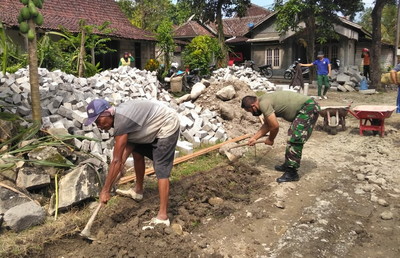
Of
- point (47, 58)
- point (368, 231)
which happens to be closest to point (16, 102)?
point (47, 58)

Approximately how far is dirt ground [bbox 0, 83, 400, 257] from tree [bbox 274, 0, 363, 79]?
1046 centimetres

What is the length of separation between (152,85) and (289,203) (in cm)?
557

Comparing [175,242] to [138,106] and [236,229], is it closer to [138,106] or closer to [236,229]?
[236,229]

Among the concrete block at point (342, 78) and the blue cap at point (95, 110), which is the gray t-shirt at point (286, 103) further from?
the concrete block at point (342, 78)

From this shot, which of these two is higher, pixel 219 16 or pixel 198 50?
pixel 219 16

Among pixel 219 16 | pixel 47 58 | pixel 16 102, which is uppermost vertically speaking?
pixel 219 16

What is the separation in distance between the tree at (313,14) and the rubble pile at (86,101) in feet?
28.2

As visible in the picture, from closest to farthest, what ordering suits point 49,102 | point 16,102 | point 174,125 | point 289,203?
point 174,125, point 289,203, point 16,102, point 49,102

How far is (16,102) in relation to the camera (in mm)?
5336

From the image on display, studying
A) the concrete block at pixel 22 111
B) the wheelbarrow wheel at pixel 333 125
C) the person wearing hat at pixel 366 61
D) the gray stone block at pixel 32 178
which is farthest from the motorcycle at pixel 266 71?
the gray stone block at pixel 32 178

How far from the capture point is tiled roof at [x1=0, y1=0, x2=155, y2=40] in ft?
39.9

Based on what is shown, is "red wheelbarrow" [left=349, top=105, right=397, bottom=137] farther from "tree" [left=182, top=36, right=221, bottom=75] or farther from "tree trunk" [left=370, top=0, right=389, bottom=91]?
"tree trunk" [left=370, top=0, right=389, bottom=91]

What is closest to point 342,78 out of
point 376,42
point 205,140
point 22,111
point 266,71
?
point 376,42

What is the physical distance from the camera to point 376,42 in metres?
14.7
